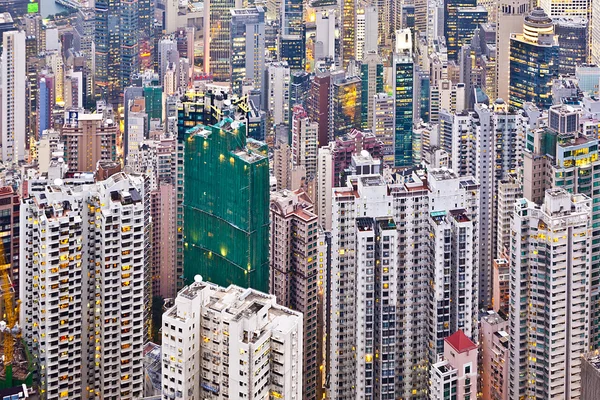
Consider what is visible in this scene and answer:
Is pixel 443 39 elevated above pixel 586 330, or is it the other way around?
pixel 443 39

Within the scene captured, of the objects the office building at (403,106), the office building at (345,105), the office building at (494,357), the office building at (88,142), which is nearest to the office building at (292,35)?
the office building at (403,106)

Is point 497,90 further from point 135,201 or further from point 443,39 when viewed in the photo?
point 135,201

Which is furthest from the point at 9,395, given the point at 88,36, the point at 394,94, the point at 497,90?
the point at 88,36

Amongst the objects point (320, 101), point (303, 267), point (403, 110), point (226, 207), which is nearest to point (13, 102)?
point (320, 101)

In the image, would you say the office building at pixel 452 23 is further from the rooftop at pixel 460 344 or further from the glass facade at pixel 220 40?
the rooftop at pixel 460 344

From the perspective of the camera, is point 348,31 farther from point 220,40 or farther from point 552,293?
point 552,293
